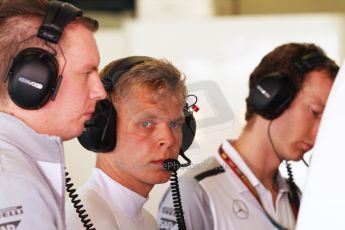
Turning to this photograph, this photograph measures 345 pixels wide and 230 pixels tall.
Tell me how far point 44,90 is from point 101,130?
363 millimetres

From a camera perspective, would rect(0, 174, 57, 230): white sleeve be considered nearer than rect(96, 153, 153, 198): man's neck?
Yes

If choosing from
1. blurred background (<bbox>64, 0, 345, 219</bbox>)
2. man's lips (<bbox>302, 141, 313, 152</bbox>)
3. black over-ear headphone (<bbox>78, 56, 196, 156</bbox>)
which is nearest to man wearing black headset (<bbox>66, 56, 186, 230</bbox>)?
black over-ear headphone (<bbox>78, 56, 196, 156</bbox>)

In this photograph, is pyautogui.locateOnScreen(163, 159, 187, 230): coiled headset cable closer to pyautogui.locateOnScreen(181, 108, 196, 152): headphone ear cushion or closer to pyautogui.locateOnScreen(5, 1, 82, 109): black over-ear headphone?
pyautogui.locateOnScreen(181, 108, 196, 152): headphone ear cushion

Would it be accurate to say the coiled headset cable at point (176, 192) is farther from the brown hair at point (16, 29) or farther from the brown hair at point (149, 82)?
the brown hair at point (16, 29)

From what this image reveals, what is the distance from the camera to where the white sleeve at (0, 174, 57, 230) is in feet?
3.50

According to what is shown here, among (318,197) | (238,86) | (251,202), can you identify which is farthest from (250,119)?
(318,197)

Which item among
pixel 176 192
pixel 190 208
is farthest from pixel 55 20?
pixel 190 208

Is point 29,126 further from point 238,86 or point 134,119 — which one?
point 238,86

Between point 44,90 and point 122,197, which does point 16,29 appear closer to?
point 44,90

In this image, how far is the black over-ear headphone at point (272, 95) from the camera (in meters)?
1.91

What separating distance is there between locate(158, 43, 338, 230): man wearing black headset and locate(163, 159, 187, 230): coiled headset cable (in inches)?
5.3

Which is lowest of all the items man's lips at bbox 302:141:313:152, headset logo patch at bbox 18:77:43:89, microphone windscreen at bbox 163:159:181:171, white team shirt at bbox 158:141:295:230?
white team shirt at bbox 158:141:295:230

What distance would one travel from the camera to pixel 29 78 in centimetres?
116

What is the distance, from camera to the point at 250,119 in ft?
6.77
